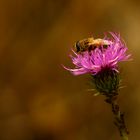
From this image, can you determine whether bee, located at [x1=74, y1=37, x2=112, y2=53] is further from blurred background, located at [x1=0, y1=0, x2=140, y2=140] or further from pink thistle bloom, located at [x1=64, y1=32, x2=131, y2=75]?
blurred background, located at [x1=0, y1=0, x2=140, y2=140]

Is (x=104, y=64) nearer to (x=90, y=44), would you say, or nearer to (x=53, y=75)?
(x=90, y=44)

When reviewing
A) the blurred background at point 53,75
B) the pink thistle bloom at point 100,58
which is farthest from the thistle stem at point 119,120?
the blurred background at point 53,75

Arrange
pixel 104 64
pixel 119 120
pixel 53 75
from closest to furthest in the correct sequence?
pixel 119 120
pixel 104 64
pixel 53 75

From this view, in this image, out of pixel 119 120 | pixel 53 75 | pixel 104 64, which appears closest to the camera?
pixel 119 120

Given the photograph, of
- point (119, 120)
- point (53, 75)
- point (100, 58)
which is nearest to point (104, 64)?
point (100, 58)

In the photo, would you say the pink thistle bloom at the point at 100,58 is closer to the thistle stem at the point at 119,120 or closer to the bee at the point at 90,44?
the bee at the point at 90,44

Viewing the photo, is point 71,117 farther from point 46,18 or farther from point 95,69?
point 95,69
